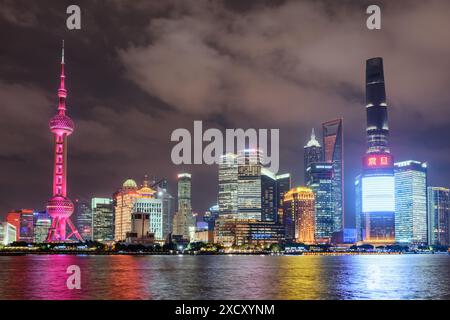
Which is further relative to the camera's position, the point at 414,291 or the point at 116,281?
the point at 116,281

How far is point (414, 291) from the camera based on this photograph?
8388 centimetres

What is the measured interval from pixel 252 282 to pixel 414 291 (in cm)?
2520
